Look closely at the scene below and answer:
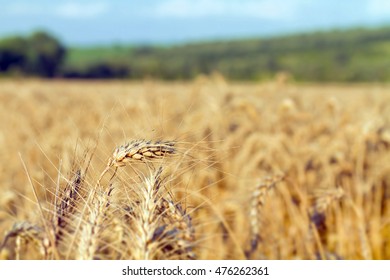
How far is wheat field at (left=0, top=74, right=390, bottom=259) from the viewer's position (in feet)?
4.93

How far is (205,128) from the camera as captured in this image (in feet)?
16.4

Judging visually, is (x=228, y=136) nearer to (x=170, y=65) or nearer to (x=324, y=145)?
(x=324, y=145)

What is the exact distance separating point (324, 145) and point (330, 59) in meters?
49.0

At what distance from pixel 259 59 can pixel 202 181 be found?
164ft

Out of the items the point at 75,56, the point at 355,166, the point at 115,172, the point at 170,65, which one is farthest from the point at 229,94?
the point at 75,56

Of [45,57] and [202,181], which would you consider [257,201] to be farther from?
[45,57]

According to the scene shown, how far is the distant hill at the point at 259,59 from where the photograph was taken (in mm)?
48219

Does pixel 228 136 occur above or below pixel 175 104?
below

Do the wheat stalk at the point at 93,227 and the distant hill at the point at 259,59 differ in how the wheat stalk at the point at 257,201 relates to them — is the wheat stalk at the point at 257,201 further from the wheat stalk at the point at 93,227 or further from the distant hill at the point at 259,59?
the distant hill at the point at 259,59

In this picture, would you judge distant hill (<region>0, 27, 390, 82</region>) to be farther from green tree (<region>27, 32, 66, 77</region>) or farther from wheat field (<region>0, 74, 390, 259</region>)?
wheat field (<region>0, 74, 390, 259</region>)

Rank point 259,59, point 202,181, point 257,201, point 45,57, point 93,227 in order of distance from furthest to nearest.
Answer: point 45,57
point 259,59
point 202,181
point 257,201
point 93,227

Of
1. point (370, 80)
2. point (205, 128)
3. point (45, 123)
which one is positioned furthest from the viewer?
point (370, 80)

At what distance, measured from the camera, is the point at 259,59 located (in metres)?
53.4

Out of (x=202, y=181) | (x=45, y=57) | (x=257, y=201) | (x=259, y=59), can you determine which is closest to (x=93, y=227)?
(x=257, y=201)
